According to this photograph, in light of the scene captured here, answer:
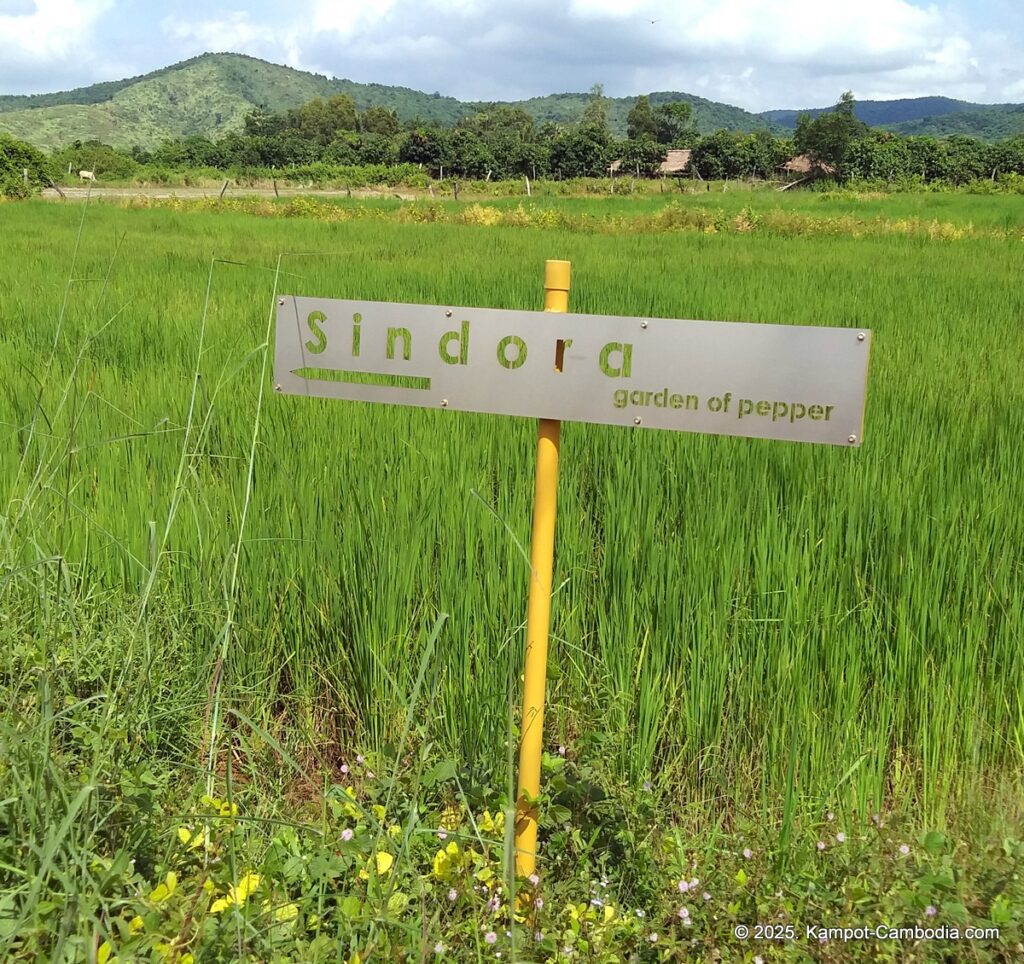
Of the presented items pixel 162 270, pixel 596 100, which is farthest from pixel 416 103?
pixel 162 270

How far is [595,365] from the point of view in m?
1.30

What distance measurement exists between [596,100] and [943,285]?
288ft

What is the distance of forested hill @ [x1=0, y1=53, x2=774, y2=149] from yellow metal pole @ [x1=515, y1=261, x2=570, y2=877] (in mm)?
122708

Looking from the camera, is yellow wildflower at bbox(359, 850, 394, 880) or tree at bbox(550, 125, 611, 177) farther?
tree at bbox(550, 125, 611, 177)

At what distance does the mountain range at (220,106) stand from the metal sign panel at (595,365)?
12994 centimetres

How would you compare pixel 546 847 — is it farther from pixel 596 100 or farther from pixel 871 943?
pixel 596 100

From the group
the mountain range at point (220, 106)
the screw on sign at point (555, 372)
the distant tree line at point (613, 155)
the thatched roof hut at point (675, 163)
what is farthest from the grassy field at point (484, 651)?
the mountain range at point (220, 106)

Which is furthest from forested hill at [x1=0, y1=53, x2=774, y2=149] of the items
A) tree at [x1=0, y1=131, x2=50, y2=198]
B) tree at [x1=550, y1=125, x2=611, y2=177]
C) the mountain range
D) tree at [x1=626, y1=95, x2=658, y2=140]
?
tree at [x1=0, y1=131, x2=50, y2=198]

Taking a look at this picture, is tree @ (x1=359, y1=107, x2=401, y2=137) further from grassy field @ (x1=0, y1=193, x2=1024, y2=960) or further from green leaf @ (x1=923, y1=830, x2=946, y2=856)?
green leaf @ (x1=923, y1=830, x2=946, y2=856)

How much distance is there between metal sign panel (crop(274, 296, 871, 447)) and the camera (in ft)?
3.95

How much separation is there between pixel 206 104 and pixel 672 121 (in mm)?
102452

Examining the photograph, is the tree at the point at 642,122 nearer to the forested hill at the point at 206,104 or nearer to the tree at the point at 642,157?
the tree at the point at 642,157

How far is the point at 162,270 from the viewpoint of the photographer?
721 centimetres

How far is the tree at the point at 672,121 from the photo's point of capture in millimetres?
78375
